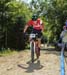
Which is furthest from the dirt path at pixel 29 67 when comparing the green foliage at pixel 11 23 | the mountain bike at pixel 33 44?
the green foliage at pixel 11 23

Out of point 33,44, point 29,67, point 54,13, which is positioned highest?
point 54,13

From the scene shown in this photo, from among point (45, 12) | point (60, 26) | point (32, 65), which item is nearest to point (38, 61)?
point (32, 65)

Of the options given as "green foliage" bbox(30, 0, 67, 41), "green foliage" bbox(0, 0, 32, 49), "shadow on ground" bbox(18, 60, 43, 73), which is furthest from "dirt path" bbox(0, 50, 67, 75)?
"green foliage" bbox(30, 0, 67, 41)

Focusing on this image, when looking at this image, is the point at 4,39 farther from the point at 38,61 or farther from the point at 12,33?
the point at 38,61

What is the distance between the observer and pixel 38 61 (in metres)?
11.2

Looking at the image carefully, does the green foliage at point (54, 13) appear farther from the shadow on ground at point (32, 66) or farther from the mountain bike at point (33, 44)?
the shadow on ground at point (32, 66)

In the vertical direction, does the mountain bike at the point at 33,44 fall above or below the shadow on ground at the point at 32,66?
above

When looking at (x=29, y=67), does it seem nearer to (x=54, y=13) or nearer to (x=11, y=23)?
(x=11, y=23)

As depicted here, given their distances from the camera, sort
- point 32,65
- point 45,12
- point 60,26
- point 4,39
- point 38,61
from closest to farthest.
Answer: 1. point 32,65
2. point 38,61
3. point 4,39
4. point 60,26
5. point 45,12

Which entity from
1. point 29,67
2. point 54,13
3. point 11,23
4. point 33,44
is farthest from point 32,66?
point 54,13

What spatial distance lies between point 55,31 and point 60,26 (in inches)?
76.0

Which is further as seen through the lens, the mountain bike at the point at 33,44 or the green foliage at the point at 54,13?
the green foliage at the point at 54,13

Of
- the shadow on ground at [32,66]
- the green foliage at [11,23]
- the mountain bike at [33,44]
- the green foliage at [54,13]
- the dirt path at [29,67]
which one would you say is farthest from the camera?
the green foliage at [54,13]

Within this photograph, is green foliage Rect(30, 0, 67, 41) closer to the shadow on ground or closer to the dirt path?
the dirt path
